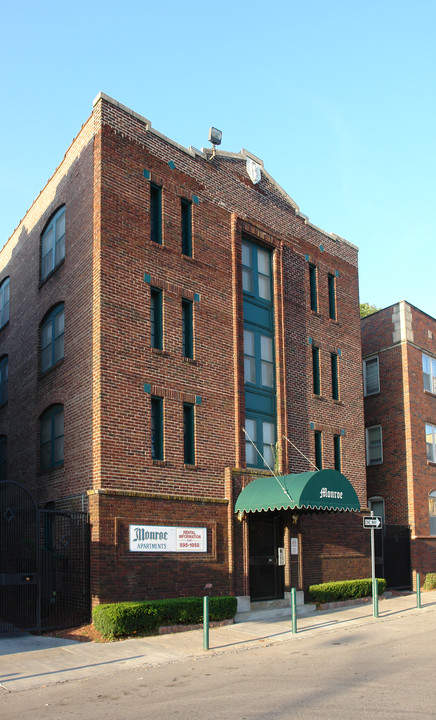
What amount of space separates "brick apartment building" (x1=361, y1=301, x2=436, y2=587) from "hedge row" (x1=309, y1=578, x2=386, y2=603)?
4.61 m

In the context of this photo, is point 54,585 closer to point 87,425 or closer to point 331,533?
point 87,425

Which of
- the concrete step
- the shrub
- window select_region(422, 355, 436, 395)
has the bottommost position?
the shrub

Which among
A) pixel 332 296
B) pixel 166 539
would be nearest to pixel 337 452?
pixel 332 296

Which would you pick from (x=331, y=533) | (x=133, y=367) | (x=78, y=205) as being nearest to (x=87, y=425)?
(x=133, y=367)

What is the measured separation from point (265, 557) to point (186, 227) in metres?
10.5

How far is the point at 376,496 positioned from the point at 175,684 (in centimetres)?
2165

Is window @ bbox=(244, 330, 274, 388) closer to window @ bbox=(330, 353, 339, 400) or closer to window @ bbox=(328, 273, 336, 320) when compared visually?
window @ bbox=(330, 353, 339, 400)

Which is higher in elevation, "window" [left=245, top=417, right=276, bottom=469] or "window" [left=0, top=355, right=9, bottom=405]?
"window" [left=0, top=355, right=9, bottom=405]

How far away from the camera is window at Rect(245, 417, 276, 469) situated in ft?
72.5

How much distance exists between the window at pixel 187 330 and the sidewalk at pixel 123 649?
773 centimetres

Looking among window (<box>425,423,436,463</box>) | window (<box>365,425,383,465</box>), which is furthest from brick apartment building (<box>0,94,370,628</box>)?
window (<box>425,423,436,463</box>)

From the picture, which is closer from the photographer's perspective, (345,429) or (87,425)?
(87,425)

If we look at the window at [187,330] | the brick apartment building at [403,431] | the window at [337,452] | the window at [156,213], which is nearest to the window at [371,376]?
the brick apartment building at [403,431]

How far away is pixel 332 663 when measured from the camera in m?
12.9
